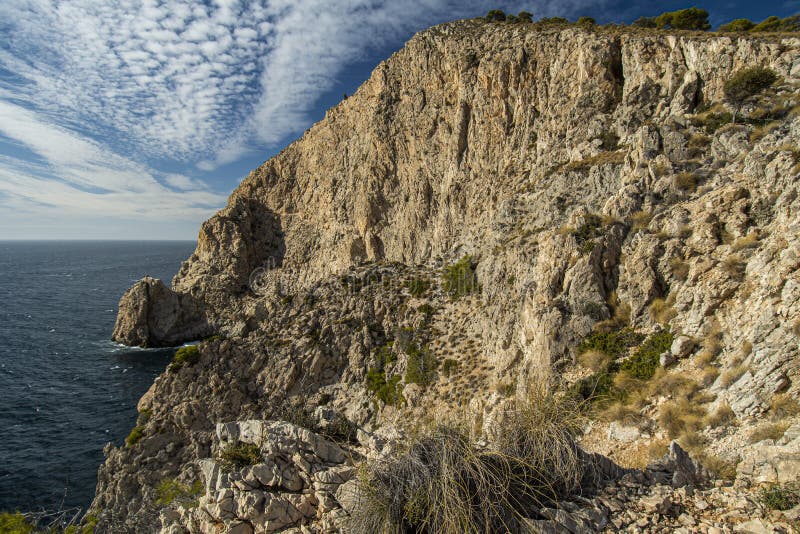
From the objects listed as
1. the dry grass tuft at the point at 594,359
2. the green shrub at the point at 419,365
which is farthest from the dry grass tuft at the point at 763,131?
the green shrub at the point at 419,365

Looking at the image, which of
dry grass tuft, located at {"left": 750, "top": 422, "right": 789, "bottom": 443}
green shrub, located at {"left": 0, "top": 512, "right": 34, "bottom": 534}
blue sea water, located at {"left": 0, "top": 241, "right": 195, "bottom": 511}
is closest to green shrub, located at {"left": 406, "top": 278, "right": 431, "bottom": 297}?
dry grass tuft, located at {"left": 750, "top": 422, "right": 789, "bottom": 443}

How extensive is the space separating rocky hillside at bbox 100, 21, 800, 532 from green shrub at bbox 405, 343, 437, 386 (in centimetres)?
14

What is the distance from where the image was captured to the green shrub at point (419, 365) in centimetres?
3167

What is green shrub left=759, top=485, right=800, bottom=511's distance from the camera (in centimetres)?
705

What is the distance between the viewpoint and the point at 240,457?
9.61m

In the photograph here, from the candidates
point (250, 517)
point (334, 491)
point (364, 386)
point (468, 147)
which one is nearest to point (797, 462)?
point (334, 491)

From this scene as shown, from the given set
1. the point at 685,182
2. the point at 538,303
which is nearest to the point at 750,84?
the point at 685,182

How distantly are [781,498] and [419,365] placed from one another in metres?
26.2

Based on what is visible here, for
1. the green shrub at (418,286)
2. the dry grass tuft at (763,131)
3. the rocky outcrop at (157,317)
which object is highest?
the dry grass tuft at (763,131)

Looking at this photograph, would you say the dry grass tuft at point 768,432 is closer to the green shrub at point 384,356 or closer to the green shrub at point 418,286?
the green shrub at point 384,356

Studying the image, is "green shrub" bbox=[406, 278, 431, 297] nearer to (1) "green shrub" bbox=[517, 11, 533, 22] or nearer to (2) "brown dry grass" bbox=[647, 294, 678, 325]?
(2) "brown dry grass" bbox=[647, 294, 678, 325]

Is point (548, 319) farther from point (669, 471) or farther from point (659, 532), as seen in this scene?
point (659, 532)

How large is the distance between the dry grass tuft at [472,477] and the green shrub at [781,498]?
3304 mm

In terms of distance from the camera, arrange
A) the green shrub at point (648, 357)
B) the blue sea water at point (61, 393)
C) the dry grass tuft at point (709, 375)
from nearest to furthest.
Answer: the dry grass tuft at point (709, 375)
the green shrub at point (648, 357)
the blue sea water at point (61, 393)
